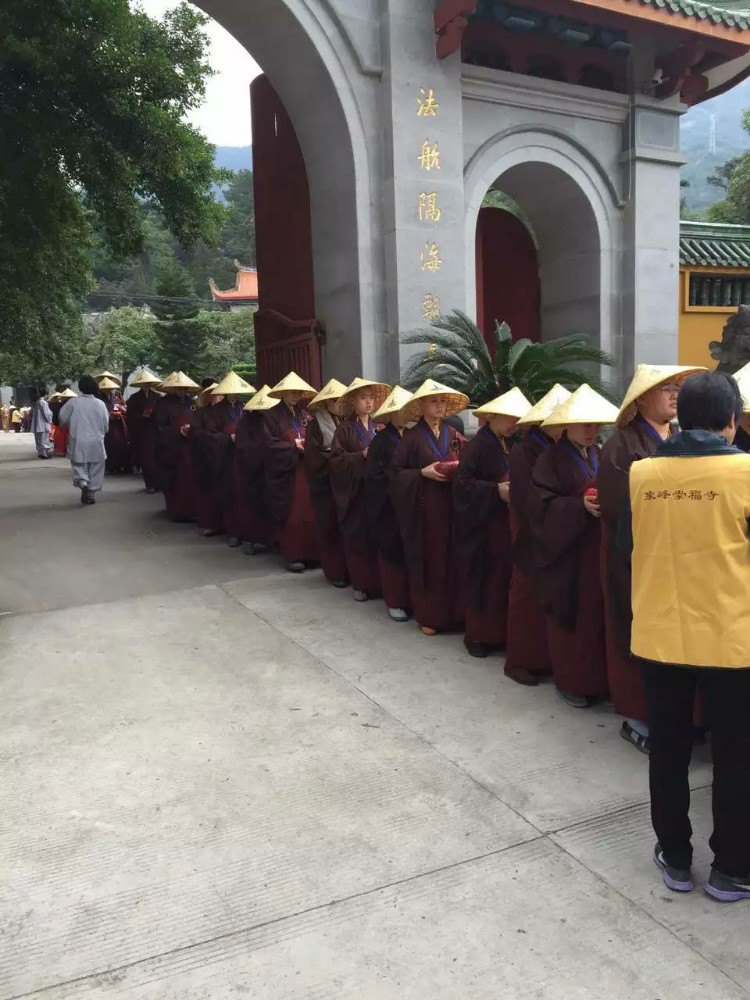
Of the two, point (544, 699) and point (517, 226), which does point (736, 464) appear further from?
point (517, 226)

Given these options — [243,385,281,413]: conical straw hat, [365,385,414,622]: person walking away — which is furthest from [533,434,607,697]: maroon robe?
[243,385,281,413]: conical straw hat

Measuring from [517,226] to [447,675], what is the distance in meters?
9.30

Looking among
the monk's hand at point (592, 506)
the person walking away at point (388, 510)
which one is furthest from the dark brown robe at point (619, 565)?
the person walking away at point (388, 510)

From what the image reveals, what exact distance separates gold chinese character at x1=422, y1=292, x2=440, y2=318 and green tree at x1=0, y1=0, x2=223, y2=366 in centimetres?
339

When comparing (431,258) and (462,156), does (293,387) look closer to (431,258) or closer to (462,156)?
(431,258)

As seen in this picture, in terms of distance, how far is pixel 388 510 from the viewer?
5.91m

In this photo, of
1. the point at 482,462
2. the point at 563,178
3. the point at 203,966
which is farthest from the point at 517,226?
the point at 203,966

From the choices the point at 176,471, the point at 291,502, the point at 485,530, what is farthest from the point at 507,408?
the point at 176,471

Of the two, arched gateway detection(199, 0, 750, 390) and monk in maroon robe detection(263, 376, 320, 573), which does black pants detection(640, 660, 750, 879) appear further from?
arched gateway detection(199, 0, 750, 390)

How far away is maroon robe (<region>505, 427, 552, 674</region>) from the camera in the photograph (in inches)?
175

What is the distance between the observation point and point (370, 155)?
9.48 meters

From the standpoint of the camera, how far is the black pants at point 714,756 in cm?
262

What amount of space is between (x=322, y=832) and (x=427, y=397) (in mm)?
3023

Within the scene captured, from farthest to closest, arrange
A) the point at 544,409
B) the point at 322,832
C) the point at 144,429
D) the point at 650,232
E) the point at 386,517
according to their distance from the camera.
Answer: the point at 144,429
the point at 650,232
the point at 386,517
the point at 544,409
the point at 322,832
